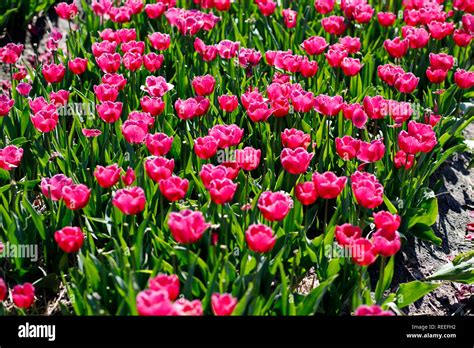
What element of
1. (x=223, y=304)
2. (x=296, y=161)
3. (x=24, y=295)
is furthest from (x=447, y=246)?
(x=24, y=295)

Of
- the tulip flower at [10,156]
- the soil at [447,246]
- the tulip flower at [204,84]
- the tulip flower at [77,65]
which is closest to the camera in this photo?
the tulip flower at [10,156]

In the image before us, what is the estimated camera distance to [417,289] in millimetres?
3201

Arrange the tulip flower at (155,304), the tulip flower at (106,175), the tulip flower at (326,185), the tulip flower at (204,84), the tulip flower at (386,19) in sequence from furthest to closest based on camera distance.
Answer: the tulip flower at (386,19) → the tulip flower at (204,84) → the tulip flower at (106,175) → the tulip flower at (326,185) → the tulip flower at (155,304)

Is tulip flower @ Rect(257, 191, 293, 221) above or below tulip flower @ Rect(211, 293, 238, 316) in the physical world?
above

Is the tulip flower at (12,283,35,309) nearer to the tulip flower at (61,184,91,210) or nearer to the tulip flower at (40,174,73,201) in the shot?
the tulip flower at (61,184,91,210)

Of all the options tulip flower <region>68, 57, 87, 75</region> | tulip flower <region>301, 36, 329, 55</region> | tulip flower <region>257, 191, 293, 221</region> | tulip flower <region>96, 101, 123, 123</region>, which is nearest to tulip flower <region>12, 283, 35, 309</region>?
tulip flower <region>257, 191, 293, 221</region>

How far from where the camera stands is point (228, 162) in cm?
327

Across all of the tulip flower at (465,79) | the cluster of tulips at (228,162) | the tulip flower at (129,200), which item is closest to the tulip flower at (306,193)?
the cluster of tulips at (228,162)

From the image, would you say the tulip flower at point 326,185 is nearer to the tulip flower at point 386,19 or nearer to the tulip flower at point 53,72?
the tulip flower at point 53,72

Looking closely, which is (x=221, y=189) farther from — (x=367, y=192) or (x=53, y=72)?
(x=53, y=72)

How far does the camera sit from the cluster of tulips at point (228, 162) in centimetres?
289

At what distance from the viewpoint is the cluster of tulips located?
2.89 m

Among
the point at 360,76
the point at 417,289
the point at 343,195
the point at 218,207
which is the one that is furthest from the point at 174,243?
the point at 360,76

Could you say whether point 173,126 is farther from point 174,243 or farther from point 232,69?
point 174,243
